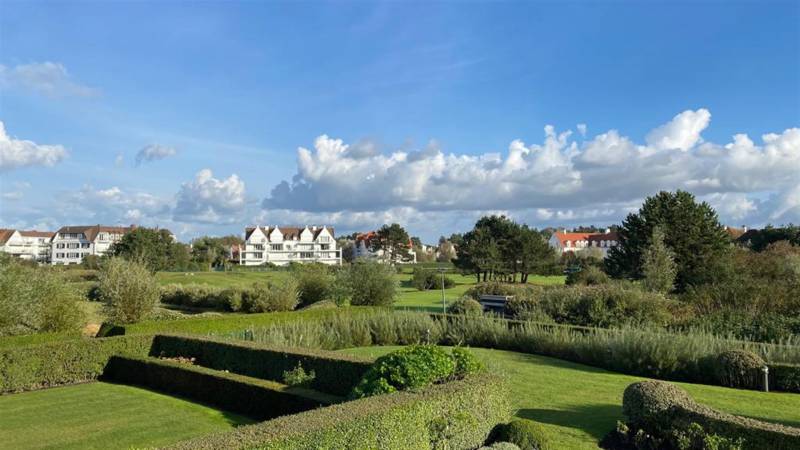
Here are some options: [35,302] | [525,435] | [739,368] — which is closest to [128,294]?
[35,302]

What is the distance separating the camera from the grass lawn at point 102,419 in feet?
26.8

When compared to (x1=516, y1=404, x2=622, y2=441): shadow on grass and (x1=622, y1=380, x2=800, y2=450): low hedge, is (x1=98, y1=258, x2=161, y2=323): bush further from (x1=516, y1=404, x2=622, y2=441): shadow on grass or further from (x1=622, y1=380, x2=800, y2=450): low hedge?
(x1=622, y1=380, x2=800, y2=450): low hedge

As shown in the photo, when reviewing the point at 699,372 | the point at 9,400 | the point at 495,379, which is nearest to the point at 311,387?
the point at 495,379

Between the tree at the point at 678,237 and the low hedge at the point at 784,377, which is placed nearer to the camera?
the low hedge at the point at 784,377

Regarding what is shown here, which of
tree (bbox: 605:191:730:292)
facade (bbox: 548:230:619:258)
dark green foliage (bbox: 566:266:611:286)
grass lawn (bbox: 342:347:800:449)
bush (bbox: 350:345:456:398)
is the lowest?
grass lawn (bbox: 342:347:800:449)

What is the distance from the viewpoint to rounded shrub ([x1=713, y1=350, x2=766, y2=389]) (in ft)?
36.0

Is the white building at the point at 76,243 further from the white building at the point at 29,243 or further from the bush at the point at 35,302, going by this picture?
the bush at the point at 35,302

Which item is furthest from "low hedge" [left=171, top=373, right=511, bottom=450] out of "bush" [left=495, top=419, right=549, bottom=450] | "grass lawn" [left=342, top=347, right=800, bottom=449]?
"grass lawn" [left=342, top=347, right=800, bottom=449]

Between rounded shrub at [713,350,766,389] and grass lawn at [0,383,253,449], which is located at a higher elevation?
rounded shrub at [713,350,766,389]

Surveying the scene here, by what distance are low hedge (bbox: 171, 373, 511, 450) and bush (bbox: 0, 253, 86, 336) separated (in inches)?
540

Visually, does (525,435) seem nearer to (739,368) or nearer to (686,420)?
(686,420)

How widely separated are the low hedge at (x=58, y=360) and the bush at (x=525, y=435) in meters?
10.1

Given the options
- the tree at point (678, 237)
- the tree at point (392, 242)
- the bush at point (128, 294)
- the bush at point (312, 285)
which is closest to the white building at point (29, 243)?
the tree at point (392, 242)

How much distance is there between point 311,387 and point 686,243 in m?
29.5
